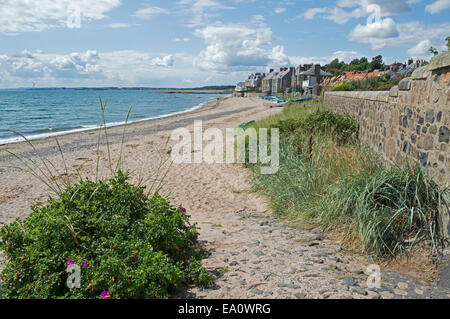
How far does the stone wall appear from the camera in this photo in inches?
153

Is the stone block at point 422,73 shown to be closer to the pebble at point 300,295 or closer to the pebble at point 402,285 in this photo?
the pebble at point 402,285

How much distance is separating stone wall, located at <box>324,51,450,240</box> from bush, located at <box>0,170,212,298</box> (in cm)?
323

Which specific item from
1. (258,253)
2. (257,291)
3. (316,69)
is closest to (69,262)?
(257,291)

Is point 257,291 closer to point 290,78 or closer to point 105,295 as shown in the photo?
point 105,295

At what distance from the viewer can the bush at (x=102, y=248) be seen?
2869mm

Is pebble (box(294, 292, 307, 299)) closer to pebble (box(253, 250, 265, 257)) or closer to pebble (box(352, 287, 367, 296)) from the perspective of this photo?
pebble (box(352, 287, 367, 296))

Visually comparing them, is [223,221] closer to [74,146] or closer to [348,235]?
[348,235]

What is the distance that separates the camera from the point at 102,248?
10.6ft

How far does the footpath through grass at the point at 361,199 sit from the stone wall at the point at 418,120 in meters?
0.27

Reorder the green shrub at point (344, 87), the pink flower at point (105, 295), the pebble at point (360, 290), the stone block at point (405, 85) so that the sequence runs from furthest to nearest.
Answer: the green shrub at point (344, 87) < the stone block at point (405, 85) < the pebble at point (360, 290) < the pink flower at point (105, 295)

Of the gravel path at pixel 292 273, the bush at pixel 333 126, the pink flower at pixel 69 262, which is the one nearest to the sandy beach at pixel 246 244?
the gravel path at pixel 292 273

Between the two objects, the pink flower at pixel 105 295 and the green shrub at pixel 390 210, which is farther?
the green shrub at pixel 390 210

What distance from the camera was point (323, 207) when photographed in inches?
194

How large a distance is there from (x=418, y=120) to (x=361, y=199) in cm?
155
